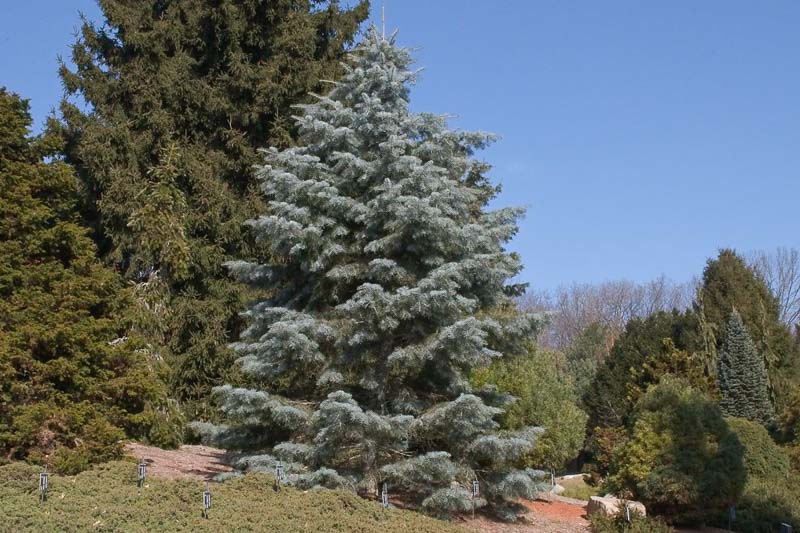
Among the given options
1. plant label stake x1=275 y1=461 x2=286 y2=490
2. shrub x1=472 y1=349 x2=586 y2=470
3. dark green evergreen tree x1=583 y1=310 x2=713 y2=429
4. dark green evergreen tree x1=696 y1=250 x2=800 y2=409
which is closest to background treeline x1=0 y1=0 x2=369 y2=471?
plant label stake x1=275 y1=461 x2=286 y2=490

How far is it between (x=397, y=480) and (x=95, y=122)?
38.2 ft

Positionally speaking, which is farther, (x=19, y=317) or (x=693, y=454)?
(x=693, y=454)

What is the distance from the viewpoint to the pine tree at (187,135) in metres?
17.4

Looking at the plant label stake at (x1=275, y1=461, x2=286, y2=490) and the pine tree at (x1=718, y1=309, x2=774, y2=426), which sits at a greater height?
the pine tree at (x1=718, y1=309, x2=774, y2=426)

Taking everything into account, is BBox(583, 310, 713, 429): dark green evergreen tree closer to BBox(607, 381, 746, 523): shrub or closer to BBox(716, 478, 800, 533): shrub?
BBox(716, 478, 800, 533): shrub

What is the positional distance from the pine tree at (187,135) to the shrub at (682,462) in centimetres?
916

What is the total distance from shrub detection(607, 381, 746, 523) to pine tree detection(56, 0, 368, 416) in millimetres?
9157

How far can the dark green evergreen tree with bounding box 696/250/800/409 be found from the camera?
87.6 feet

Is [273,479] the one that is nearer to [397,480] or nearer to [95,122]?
[397,480]

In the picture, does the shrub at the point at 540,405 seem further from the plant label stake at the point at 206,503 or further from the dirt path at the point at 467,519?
the plant label stake at the point at 206,503

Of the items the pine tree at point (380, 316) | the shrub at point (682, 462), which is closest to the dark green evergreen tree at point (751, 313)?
the shrub at point (682, 462)

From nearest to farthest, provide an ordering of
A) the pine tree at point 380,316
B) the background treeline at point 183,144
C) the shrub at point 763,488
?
the pine tree at point 380,316, the shrub at point 763,488, the background treeline at point 183,144

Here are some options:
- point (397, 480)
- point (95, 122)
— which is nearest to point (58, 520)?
point (397, 480)

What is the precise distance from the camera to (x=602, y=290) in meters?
54.6
